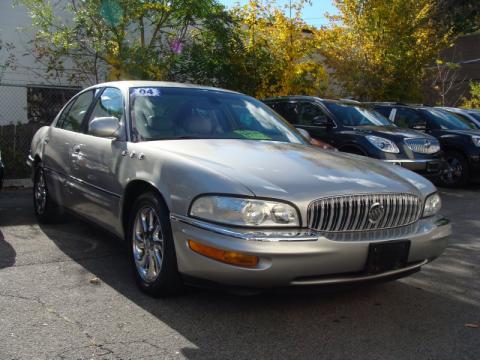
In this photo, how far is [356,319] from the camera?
13.1 ft

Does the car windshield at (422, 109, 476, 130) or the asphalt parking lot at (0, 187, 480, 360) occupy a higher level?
the car windshield at (422, 109, 476, 130)

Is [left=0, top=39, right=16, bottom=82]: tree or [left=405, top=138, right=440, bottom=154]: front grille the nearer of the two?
[left=405, top=138, right=440, bottom=154]: front grille

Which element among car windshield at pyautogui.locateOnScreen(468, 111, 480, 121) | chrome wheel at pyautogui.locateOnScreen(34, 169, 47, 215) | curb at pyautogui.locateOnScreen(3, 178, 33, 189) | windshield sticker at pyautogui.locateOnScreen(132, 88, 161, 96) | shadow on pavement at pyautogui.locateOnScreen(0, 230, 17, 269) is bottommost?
curb at pyautogui.locateOnScreen(3, 178, 33, 189)

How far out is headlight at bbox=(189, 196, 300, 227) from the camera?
357 centimetres

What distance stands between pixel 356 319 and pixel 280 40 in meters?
10.4

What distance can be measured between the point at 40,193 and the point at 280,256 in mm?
4019

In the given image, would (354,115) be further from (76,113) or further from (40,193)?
(40,193)

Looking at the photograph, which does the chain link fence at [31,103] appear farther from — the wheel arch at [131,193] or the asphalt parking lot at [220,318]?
the wheel arch at [131,193]

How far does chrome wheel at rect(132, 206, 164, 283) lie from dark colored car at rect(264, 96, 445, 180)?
5.67 m

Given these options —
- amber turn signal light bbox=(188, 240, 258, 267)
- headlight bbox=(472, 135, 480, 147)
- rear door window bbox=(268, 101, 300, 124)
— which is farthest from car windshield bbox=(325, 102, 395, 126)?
amber turn signal light bbox=(188, 240, 258, 267)

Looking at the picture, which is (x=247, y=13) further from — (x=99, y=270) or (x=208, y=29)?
(x=99, y=270)

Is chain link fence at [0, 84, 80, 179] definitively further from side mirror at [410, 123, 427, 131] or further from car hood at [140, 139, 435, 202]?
car hood at [140, 139, 435, 202]

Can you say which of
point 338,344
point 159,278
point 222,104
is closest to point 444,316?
point 338,344

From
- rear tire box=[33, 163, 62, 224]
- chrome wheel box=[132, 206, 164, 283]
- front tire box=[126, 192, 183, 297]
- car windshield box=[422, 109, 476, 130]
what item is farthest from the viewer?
car windshield box=[422, 109, 476, 130]
